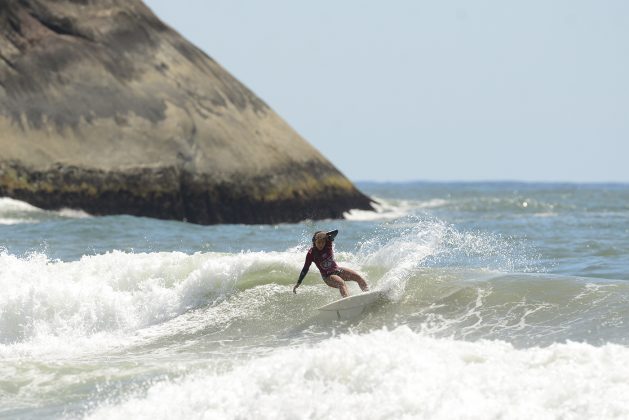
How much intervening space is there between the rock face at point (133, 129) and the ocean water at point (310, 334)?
6620 millimetres

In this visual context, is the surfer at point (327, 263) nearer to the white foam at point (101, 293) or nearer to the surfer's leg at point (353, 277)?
the surfer's leg at point (353, 277)

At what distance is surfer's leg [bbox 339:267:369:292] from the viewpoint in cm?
1631

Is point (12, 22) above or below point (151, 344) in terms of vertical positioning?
above

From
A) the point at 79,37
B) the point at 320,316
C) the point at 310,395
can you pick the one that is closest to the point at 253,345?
the point at 320,316

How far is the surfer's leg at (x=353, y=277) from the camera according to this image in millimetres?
16312

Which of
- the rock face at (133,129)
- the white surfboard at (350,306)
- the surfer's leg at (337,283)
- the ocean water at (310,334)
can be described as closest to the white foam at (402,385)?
the ocean water at (310,334)

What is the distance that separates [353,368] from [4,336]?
6761 mm

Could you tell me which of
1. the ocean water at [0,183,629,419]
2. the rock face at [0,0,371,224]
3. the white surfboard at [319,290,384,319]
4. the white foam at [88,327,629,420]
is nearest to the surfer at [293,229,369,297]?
the white surfboard at [319,290,384,319]

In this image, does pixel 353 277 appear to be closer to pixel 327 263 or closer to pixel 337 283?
pixel 337 283

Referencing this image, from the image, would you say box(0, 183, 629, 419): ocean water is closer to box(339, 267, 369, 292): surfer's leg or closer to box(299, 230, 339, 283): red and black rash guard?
box(339, 267, 369, 292): surfer's leg

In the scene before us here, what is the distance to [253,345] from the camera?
1525cm

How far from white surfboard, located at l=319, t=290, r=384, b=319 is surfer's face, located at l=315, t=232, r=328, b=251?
0.84 metres

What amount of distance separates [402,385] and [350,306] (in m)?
4.58

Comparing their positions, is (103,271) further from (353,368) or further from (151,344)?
(353,368)
